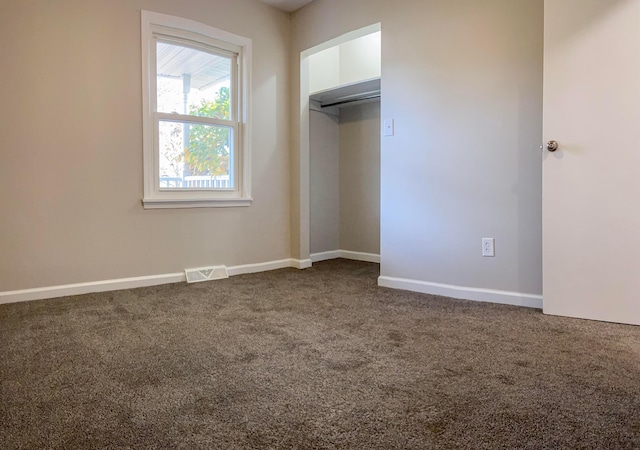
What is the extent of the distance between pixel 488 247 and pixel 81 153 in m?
2.82

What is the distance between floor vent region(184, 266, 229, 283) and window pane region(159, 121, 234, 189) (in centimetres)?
70

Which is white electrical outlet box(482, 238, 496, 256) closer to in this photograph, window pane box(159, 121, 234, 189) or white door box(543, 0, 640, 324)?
white door box(543, 0, 640, 324)

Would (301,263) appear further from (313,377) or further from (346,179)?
(313,377)

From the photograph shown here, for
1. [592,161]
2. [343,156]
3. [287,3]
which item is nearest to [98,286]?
[343,156]

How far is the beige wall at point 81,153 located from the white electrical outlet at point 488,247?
213cm

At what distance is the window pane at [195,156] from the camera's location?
317 centimetres

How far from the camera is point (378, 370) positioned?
4.99ft

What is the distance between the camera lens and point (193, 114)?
3303mm

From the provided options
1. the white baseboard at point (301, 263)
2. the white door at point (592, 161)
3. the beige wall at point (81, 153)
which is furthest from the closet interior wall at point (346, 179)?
the white door at point (592, 161)

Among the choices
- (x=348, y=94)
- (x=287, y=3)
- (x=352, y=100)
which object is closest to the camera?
(x=287, y=3)

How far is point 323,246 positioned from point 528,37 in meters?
2.81

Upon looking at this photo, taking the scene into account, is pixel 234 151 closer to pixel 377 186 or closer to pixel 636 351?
pixel 377 186

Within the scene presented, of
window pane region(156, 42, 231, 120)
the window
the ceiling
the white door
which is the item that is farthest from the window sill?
the white door

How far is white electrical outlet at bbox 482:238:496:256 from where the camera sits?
8.37 feet
